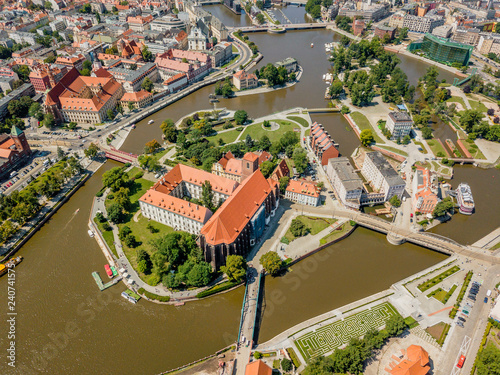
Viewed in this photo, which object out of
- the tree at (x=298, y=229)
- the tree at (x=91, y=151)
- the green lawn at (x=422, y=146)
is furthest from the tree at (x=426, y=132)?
the tree at (x=91, y=151)

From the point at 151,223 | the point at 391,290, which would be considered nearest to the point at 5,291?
the point at 151,223

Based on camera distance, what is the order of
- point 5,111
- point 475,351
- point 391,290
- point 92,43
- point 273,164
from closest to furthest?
point 475,351, point 391,290, point 273,164, point 5,111, point 92,43

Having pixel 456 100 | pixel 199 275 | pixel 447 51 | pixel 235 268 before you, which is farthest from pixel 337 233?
pixel 447 51

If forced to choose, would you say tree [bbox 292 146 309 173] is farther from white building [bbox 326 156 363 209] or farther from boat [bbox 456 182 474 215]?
boat [bbox 456 182 474 215]

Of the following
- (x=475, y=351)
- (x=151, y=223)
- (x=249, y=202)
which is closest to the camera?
(x=475, y=351)

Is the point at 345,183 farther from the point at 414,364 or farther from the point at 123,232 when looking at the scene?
the point at 123,232

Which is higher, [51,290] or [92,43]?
[92,43]

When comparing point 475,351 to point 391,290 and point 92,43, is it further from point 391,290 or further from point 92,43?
point 92,43
